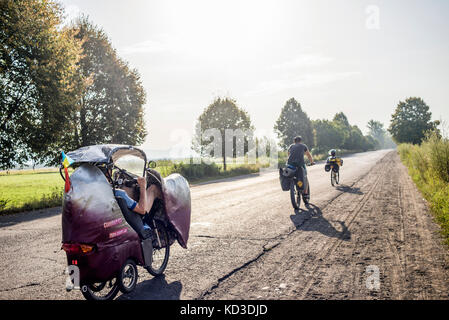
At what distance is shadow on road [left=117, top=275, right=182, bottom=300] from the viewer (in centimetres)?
377

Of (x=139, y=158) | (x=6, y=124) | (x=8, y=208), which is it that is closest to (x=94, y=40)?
(x=6, y=124)

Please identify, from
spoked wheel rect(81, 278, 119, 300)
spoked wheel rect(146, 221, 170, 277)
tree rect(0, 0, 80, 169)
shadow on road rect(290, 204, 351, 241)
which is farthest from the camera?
tree rect(0, 0, 80, 169)

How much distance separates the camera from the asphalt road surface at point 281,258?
12.6ft

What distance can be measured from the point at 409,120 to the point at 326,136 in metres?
17.1

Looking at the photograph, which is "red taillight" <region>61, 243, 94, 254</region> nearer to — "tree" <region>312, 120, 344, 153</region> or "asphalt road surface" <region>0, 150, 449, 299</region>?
"asphalt road surface" <region>0, 150, 449, 299</region>

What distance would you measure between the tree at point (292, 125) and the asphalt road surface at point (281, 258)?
49.8m

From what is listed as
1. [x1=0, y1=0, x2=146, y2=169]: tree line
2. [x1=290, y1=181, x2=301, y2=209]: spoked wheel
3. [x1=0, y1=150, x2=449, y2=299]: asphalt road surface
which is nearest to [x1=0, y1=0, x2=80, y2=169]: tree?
[x1=0, y1=0, x2=146, y2=169]: tree line

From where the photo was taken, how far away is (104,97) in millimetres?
18750

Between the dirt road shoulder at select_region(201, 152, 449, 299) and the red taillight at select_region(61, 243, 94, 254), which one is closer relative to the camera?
the red taillight at select_region(61, 243, 94, 254)

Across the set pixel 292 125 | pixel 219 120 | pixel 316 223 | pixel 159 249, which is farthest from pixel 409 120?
pixel 159 249

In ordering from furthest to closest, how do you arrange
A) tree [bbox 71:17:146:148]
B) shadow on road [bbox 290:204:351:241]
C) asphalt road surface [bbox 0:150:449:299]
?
1. tree [bbox 71:17:146:148]
2. shadow on road [bbox 290:204:351:241]
3. asphalt road surface [bbox 0:150:449:299]

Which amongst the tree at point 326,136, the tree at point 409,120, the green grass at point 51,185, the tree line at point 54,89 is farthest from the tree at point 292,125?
the tree line at point 54,89

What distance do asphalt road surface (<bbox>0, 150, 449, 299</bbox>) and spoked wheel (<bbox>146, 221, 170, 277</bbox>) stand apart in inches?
5.6

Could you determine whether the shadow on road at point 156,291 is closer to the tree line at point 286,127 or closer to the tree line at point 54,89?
the tree line at point 54,89
